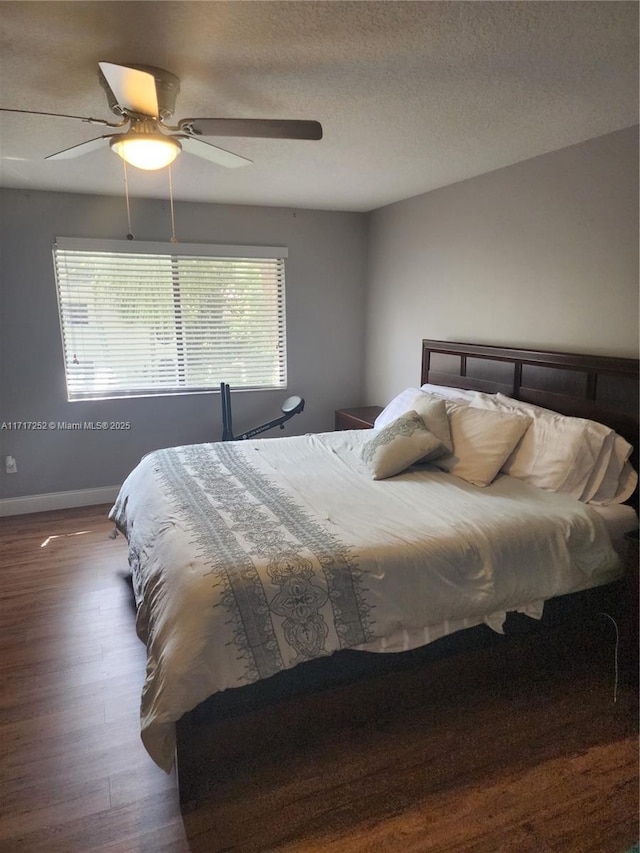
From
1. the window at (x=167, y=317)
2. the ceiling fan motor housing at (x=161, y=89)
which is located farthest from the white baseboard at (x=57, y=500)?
the ceiling fan motor housing at (x=161, y=89)

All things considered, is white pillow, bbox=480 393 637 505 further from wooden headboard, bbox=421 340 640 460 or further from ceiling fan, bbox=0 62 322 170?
ceiling fan, bbox=0 62 322 170

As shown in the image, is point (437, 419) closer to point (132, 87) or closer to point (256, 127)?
point (256, 127)

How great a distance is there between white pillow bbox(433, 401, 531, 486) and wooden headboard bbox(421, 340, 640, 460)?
304 millimetres

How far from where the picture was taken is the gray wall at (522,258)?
2.65m

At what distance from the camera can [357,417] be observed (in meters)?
4.53

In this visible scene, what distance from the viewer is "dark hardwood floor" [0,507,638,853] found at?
1.66 m

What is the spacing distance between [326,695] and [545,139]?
9.58ft

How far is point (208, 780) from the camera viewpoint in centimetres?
185

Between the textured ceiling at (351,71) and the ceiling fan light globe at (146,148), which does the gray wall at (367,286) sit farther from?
the ceiling fan light globe at (146,148)

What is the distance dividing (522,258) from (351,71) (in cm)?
174

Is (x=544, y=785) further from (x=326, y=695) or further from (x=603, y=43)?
(x=603, y=43)

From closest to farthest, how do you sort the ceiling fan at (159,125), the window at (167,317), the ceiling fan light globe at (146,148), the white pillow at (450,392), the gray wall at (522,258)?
the ceiling fan at (159,125)
the ceiling fan light globe at (146,148)
the gray wall at (522,258)
the white pillow at (450,392)
the window at (167,317)

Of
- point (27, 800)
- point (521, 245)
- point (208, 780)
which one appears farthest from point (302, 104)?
point (27, 800)

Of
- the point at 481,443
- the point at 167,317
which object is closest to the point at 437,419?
the point at 481,443
